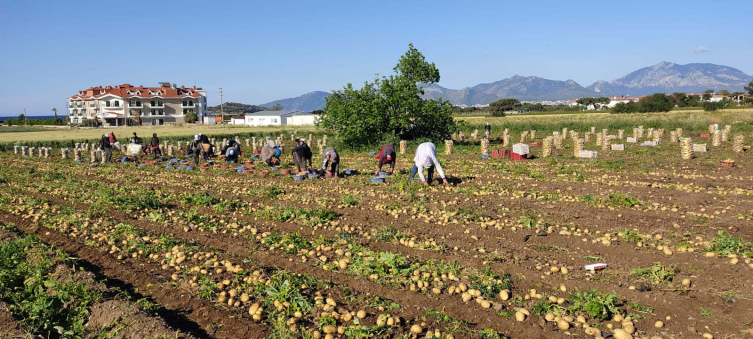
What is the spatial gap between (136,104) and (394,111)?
75.8 meters

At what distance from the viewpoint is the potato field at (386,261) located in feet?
17.7

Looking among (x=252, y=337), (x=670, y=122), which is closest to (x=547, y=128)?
(x=670, y=122)

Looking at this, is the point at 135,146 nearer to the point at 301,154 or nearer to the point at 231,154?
the point at 231,154

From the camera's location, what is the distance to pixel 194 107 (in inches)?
3718

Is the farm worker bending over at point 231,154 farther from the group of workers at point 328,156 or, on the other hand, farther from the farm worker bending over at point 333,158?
the farm worker bending over at point 333,158

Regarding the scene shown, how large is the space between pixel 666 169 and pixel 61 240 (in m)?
17.0

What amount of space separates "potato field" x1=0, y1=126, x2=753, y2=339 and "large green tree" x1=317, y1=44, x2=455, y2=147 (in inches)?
555

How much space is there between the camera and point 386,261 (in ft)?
23.3

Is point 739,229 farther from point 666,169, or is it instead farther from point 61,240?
point 61,240

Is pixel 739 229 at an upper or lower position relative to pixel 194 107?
lower

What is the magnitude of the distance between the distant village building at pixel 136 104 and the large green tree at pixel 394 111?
70631 millimetres

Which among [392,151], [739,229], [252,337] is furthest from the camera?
[392,151]

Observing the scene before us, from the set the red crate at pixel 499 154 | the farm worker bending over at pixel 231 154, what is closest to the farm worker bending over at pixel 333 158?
the farm worker bending over at pixel 231 154

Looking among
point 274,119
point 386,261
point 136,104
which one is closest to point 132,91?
point 136,104
